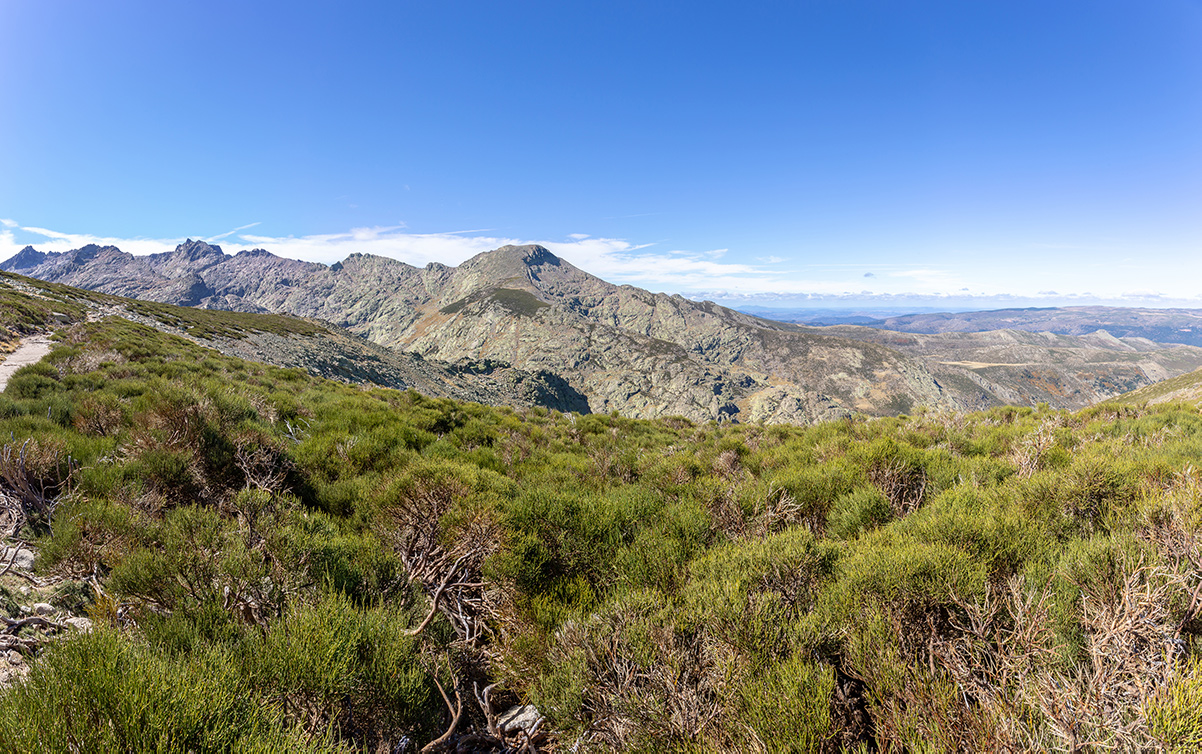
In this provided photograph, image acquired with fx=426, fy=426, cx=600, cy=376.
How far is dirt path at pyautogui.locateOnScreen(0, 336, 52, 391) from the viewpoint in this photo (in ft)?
46.2

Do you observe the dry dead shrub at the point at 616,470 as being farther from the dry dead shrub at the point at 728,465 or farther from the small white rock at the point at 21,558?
the small white rock at the point at 21,558

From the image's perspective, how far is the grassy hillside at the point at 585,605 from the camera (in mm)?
1907

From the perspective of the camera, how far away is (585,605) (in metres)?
3.61

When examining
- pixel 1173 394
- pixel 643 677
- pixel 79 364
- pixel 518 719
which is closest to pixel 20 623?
pixel 518 719

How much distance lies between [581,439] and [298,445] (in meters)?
8.88

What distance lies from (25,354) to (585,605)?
1148 inches

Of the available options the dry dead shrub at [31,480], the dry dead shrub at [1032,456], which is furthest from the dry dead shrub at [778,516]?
the dry dead shrub at [31,480]

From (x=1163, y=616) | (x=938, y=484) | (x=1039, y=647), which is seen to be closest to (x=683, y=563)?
(x=1039, y=647)

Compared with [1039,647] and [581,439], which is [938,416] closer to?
[581,439]

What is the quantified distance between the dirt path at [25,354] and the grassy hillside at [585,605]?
13.8 metres

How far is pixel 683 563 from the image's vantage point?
4043 millimetres

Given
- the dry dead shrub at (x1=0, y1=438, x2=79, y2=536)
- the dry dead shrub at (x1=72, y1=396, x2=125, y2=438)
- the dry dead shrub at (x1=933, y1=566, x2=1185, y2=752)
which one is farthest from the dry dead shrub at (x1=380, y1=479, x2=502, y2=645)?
the dry dead shrub at (x1=72, y1=396, x2=125, y2=438)

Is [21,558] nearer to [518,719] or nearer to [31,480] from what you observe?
[31,480]

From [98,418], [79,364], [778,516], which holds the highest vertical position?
[79,364]
